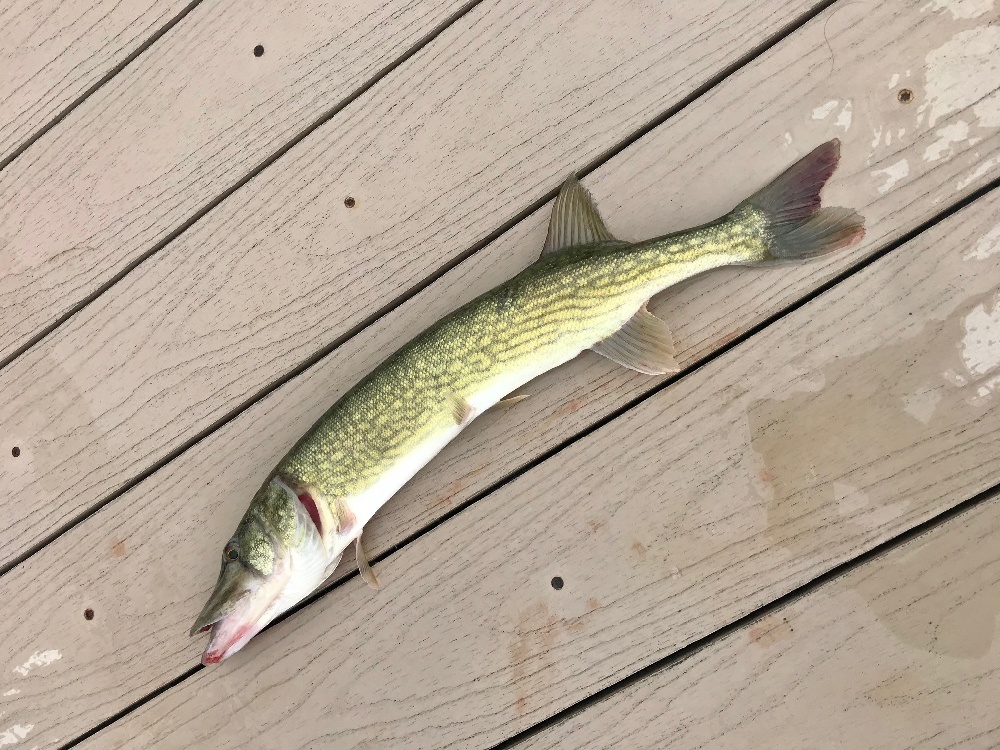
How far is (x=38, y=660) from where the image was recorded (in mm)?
1893

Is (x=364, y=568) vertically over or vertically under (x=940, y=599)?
over

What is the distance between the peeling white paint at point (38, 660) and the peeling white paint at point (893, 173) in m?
2.39

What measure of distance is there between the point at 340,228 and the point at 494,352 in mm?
591

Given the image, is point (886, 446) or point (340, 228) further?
point (340, 228)

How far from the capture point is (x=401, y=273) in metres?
1.77

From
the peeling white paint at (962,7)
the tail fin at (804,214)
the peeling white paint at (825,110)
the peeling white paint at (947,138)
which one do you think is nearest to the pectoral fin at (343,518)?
the tail fin at (804,214)

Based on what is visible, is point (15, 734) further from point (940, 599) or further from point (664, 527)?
point (940, 599)

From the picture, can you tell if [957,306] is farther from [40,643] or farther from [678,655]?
[40,643]

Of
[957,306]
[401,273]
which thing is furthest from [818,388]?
[401,273]

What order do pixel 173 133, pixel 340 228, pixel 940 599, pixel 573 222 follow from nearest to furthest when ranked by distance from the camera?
pixel 940 599 < pixel 573 222 < pixel 340 228 < pixel 173 133

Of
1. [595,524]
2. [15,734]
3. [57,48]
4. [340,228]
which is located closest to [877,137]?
[595,524]

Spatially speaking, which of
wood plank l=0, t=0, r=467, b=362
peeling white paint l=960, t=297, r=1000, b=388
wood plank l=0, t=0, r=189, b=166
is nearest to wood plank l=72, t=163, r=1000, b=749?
peeling white paint l=960, t=297, r=1000, b=388

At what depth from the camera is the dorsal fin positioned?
5.18ft

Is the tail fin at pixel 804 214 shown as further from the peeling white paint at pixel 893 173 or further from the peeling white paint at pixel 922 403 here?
the peeling white paint at pixel 922 403
